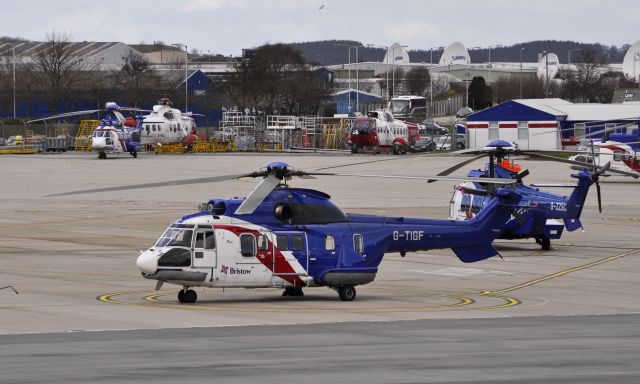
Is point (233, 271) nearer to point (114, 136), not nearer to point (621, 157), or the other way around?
point (621, 157)

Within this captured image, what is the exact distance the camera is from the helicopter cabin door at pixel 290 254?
2677cm

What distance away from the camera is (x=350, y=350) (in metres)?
19.4

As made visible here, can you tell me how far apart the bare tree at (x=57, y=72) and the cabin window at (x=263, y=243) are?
110 meters

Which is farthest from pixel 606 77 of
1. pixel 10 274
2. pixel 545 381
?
pixel 545 381

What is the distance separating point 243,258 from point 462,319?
520 cm

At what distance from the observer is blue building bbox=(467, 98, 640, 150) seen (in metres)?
108

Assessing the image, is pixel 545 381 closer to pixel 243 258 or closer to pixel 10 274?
pixel 243 258

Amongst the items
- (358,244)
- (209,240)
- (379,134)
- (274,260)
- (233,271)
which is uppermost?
(379,134)

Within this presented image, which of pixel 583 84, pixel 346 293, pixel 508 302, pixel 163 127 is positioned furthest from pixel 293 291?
pixel 583 84

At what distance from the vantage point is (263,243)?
26609 millimetres

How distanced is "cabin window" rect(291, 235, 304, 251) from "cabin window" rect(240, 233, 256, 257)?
96 cm

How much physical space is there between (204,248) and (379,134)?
75093mm

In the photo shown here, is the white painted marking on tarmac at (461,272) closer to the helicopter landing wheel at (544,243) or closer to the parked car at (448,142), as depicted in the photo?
the helicopter landing wheel at (544,243)

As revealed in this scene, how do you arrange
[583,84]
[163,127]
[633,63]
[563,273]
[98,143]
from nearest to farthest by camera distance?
[563,273], [98,143], [163,127], [583,84], [633,63]
